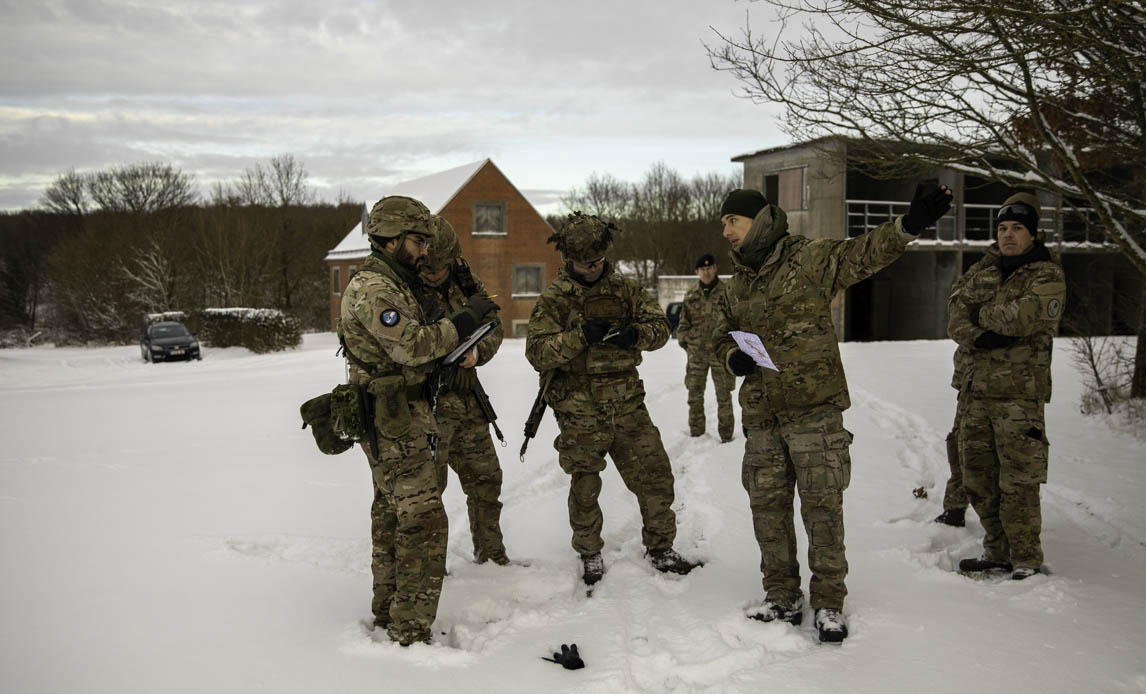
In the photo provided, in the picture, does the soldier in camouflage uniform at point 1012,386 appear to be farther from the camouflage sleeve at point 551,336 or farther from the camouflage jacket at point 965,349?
the camouflage sleeve at point 551,336

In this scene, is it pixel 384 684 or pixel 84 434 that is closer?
pixel 384 684

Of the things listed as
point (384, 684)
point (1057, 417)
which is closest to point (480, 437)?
point (384, 684)

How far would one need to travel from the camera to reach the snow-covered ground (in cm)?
358

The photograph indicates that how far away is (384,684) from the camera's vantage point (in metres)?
3.53

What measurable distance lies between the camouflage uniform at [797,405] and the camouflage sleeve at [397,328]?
1609 millimetres

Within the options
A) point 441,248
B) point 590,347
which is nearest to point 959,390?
point 590,347

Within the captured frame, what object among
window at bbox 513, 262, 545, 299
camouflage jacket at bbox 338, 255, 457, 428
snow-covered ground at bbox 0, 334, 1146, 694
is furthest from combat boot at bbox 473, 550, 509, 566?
window at bbox 513, 262, 545, 299

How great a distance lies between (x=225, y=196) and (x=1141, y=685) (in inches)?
2026

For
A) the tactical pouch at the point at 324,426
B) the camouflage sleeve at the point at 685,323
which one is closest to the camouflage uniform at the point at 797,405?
the tactical pouch at the point at 324,426

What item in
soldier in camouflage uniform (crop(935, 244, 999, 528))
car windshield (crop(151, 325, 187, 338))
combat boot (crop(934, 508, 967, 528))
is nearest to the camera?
soldier in camouflage uniform (crop(935, 244, 999, 528))

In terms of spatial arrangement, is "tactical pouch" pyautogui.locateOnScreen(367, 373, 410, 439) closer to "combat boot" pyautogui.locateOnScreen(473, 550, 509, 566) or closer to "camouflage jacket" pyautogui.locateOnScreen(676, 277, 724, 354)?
"combat boot" pyautogui.locateOnScreen(473, 550, 509, 566)

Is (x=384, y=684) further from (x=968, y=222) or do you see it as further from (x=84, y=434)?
(x=968, y=222)

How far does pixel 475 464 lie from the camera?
5059mm

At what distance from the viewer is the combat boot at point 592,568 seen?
483 centimetres
